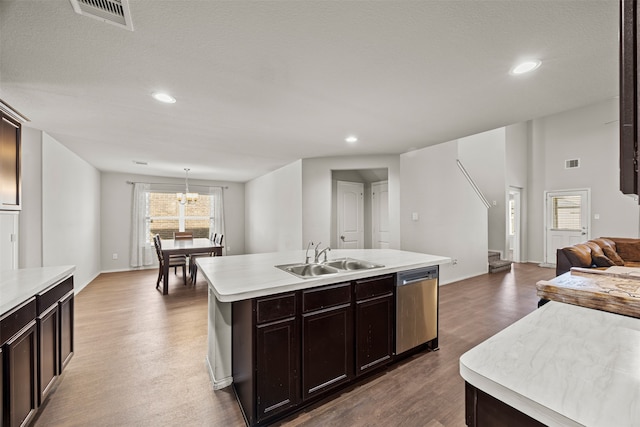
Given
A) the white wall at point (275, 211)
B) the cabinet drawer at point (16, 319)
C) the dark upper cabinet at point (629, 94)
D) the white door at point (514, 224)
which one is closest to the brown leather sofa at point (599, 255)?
the white door at point (514, 224)

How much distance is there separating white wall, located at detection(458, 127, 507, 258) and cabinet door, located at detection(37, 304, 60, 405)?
25.4 ft

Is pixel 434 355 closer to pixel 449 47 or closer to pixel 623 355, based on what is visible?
pixel 623 355

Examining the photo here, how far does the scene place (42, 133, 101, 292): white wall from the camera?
3.51 meters

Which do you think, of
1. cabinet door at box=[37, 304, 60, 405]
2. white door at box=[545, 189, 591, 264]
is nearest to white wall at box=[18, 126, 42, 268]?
cabinet door at box=[37, 304, 60, 405]

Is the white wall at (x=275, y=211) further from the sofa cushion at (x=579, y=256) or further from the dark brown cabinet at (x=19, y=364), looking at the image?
the sofa cushion at (x=579, y=256)

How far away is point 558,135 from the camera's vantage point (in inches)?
279

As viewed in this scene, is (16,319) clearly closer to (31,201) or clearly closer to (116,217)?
(31,201)

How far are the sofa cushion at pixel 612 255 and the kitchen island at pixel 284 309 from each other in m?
3.98

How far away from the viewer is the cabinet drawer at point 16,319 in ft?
4.50

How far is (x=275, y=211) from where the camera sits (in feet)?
20.3

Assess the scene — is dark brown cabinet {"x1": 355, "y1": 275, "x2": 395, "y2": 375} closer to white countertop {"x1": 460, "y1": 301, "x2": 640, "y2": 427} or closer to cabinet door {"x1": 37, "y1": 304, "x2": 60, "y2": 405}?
white countertop {"x1": 460, "y1": 301, "x2": 640, "y2": 427}

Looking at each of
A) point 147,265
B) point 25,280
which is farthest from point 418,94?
point 147,265

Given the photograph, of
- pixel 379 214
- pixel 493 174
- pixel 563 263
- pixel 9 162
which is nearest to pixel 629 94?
pixel 9 162

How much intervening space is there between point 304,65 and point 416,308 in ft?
7.34
